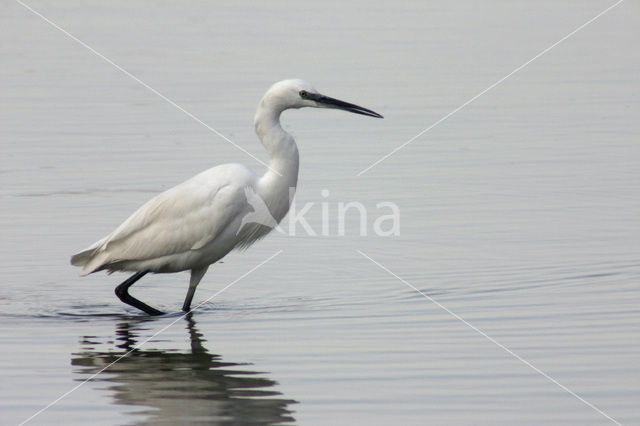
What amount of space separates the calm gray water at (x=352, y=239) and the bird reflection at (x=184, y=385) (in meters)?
Result: 0.02

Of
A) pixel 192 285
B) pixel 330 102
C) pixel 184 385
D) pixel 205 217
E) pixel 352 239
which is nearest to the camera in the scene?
pixel 184 385

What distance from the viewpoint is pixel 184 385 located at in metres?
6.72

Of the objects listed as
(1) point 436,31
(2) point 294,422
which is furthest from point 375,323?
(1) point 436,31

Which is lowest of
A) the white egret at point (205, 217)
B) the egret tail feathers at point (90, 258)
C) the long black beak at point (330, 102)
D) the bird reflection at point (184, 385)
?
the bird reflection at point (184, 385)

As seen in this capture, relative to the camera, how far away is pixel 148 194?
11.7 m

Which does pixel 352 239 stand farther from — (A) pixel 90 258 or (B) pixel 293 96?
(A) pixel 90 258

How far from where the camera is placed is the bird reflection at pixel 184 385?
6168 mm

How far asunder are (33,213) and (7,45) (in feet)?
36.7

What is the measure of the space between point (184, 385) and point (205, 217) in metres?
1.80

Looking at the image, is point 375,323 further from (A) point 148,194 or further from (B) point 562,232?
(A) point 148,194

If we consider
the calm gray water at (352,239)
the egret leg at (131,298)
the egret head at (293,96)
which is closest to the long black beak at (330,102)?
the egret head at (293,96)

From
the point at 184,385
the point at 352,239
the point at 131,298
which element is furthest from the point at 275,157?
the point at 184,385

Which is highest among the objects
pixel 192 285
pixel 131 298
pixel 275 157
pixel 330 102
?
A: pixel 330 102

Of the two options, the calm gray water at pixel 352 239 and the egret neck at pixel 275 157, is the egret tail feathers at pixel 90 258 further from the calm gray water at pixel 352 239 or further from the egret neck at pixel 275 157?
the egret neck at pixel 275 157
